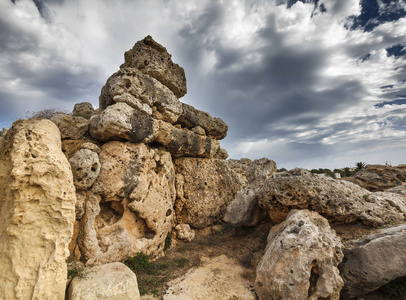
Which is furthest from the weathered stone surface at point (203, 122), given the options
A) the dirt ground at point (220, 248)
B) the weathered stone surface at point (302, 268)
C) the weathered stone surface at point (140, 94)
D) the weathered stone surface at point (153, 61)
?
the weathered stone surface at point (302, 268)

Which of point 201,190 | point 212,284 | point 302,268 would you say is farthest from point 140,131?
point 302,268

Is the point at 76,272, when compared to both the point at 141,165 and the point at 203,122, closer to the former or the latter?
the point at 141,165

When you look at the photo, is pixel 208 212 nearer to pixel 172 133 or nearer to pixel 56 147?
pixel 172 133

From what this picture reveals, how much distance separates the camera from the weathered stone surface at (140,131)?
6.05 meters

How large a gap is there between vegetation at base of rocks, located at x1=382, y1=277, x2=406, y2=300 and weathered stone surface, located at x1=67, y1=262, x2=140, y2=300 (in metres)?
5.35

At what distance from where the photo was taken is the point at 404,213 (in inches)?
252

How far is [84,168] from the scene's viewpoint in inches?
209

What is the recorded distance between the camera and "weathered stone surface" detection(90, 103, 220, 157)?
19.9 ft

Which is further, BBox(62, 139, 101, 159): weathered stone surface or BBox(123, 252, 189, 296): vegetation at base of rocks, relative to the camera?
BBox(62, 139, 101, 159): weathered stone surface

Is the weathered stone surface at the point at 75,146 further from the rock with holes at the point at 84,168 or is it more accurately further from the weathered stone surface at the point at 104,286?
the weathered stone surface at the point at 104,286

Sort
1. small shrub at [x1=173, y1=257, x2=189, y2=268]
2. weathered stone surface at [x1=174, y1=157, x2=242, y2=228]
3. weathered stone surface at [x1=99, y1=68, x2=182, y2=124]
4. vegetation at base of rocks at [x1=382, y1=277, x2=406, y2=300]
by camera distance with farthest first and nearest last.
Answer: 1. weathered stone surface at [x1=174, y1=157, x2=242, y2=228]
2. weathered stone surface at [x1=99, y1=68, x2=182, y2=124]
3. small shrub at [x1=173, y1=257, x2=189, y2=268]
4. vegetation at base of rocks at [x1=382, y1=277, x2=406, y2=300]

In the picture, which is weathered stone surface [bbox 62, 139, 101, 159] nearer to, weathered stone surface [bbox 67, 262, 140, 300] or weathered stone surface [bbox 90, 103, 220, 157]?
weathered stone surface [bbox 90, 103, 220, 157]

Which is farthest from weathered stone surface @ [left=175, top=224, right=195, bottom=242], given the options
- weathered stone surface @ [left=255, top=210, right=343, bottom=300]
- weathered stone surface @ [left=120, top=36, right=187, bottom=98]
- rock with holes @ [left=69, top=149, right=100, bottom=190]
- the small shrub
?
weathered stone surface @ [left=120, top=36, right=187, bottom=98]

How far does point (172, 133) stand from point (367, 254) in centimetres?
684
